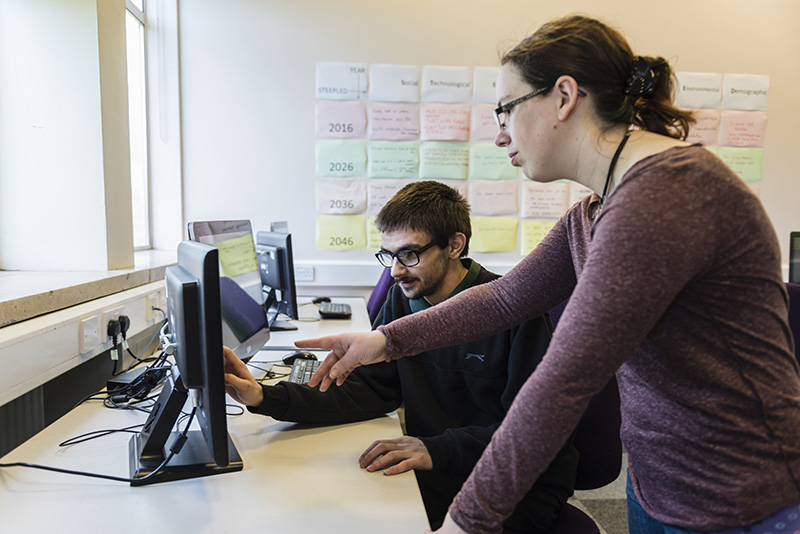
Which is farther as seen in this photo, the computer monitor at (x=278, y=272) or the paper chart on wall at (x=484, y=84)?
the paper chart on wall at (x=484, y=84)

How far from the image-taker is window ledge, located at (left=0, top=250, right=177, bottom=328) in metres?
1.16

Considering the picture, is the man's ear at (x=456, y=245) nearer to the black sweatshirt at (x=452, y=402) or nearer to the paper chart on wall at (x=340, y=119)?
the black sweatshirt at (x=452, y=402)

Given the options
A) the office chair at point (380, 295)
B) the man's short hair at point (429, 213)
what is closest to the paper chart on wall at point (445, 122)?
the office chair at point (380, 295)

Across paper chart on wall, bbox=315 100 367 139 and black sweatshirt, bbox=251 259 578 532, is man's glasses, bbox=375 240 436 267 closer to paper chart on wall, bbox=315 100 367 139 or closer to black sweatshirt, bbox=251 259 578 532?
black sweatshirt, bbox=251 259 578 532

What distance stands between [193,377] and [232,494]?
22cm

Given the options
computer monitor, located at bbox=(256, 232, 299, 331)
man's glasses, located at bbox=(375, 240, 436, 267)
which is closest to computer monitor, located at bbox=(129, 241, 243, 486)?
man's glasses, located at bbox=(375, 240, 436, 267)

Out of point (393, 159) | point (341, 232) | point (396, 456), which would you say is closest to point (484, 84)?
point (393, 159)

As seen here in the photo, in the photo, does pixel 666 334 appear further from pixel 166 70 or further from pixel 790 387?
pixel 166 70

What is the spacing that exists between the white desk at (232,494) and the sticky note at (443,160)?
215 centimetres

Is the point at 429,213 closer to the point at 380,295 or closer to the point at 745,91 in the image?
the point at 380,295

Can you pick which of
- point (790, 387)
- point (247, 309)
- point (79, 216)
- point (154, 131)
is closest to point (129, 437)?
point (247, 309)

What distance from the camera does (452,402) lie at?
1.29 m

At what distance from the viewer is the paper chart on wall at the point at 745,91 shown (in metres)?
3.08

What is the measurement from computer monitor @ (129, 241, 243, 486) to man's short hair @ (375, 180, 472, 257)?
Answer: 0.62 m
